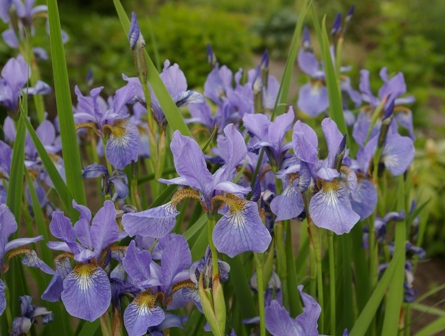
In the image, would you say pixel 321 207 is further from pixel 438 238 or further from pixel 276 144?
pixel 438 238

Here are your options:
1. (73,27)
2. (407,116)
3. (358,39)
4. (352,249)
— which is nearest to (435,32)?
(358,39)

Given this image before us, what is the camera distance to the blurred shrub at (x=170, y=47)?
512cm

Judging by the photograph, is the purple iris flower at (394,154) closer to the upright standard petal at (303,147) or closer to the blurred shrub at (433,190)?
the upright standard petal at (303,147)

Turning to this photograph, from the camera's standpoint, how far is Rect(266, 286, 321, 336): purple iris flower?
112 cm

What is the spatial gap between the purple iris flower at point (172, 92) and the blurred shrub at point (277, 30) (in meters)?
7.60

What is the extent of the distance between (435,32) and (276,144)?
732cm

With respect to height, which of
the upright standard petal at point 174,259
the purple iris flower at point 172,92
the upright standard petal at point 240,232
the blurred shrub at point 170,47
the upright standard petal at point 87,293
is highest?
the blurred shrub at point 170,47

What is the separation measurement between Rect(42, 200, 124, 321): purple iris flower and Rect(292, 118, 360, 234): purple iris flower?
357 mm

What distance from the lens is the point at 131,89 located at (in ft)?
4.39

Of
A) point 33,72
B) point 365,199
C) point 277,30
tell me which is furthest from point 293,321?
point 277,30

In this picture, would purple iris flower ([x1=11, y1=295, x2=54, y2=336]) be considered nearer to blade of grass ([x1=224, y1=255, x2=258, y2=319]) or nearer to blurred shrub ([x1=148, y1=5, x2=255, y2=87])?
blade of grass ([x1=224, y1=255, x2=258, y2=319])

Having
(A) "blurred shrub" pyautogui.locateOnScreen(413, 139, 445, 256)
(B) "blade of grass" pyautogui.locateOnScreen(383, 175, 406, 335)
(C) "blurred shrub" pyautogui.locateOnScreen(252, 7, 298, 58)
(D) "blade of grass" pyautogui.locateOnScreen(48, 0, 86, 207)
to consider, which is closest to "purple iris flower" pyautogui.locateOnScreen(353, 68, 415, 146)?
(B) "blade of grass" pyautogui.locateOnScreen(383, 175, 406, 335)

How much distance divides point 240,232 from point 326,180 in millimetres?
214

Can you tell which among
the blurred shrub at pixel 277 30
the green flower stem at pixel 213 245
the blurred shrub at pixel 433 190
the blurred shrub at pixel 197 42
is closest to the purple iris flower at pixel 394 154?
the green flower stem at pixel 213 245
